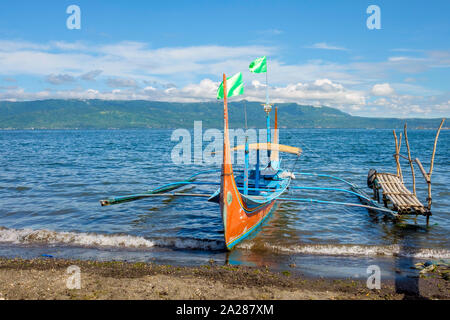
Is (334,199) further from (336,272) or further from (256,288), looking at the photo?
(256,288)

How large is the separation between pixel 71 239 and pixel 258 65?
8.99 m

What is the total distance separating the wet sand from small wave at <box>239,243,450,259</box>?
2021 millimetres

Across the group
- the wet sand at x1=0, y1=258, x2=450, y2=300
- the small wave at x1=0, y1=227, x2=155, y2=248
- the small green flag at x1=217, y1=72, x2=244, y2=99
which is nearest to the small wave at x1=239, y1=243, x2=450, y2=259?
the wet sand at x1=0, y1=258, x2=450, y2=300

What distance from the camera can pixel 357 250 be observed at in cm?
1057

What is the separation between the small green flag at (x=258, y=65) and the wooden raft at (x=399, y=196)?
6.96 meters

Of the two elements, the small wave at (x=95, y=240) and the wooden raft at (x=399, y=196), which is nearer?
the small wave at (x=95, y=240)

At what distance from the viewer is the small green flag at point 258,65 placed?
12.5 metres

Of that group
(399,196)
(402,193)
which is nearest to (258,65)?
(399,196)

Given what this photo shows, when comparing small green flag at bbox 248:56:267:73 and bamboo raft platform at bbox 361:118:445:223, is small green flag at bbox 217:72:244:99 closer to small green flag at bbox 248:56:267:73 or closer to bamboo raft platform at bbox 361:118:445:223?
small green flag at bbox 248:56:267:73

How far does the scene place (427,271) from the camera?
8.55 m

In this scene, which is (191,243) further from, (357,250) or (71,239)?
(357,250)

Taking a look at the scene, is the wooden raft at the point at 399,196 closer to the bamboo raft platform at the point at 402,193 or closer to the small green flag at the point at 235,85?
the bamboo raft platform at the point at 402,193

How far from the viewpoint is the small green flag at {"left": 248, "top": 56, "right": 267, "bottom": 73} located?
12492mm

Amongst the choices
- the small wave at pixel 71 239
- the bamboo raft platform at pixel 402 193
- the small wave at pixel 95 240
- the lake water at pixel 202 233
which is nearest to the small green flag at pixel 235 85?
the lake water at pixel 202 233
